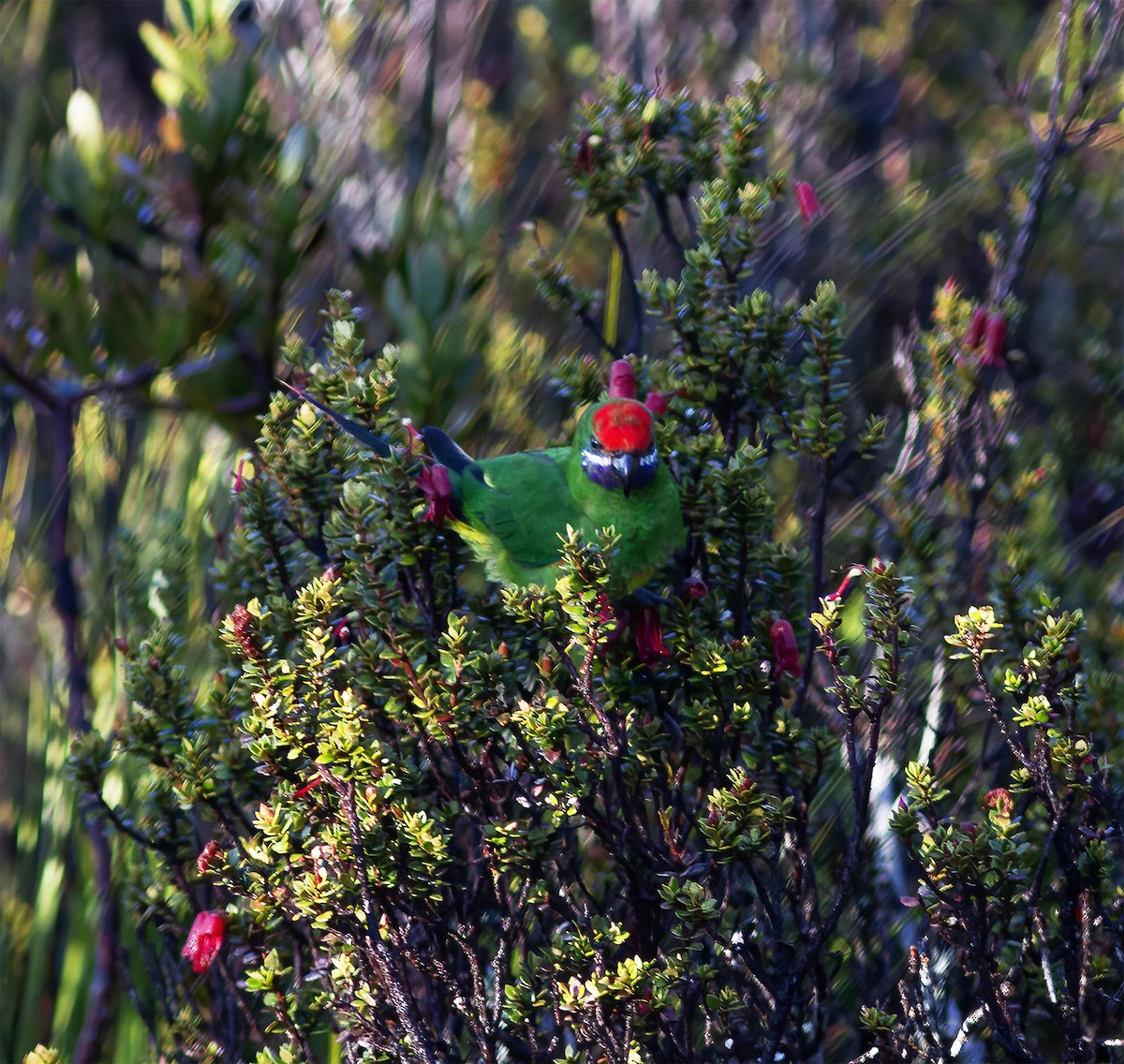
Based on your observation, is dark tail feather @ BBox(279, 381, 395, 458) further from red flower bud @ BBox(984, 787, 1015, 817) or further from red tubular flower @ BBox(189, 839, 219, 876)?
red flower bud @ BBox(984, 787, 1015, 817)

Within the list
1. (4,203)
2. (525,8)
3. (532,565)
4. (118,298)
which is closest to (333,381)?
(532,565)

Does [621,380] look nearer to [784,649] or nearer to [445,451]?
[445,451]

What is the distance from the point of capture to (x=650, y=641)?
185cm

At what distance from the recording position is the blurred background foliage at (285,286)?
105 inches

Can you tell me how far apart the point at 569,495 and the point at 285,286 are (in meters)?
1.28

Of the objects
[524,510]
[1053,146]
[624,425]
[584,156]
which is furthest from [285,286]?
[1053,146]

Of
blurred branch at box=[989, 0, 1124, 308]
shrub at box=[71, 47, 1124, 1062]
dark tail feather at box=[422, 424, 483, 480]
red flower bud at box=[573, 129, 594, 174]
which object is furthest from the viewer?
blurred branch at box=[989, 0, 1124, 308]

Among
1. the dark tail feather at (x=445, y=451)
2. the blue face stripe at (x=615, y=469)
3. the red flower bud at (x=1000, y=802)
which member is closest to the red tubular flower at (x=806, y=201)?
the blue face stripe at (x=615, y=469)

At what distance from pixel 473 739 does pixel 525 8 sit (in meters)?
4.79

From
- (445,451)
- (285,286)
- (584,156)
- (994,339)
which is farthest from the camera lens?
(285,286)

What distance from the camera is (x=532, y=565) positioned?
2.21 m

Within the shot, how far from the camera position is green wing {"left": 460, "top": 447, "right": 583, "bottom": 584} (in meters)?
2.17

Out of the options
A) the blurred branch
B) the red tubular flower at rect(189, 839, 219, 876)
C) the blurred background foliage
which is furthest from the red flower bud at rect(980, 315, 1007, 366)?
the red tubular flower at rect(189, 839, 219, 876)

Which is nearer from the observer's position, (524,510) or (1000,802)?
(1000,802)
